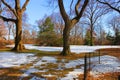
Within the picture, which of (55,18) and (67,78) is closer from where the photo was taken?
(67,78)

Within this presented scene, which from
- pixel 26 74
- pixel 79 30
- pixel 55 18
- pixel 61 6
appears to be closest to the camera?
pixel 26 74

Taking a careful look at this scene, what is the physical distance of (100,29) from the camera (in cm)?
7525

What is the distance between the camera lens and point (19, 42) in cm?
2273

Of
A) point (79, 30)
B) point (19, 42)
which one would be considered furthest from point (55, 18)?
point (19, 42)

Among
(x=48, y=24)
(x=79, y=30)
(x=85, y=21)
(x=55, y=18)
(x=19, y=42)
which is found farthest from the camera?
(x=79, y=30)

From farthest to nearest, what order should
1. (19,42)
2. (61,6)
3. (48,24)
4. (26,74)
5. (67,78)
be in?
1. (48,24)
2. (19,42)
3. (61,6)
4. (26,74)
5. (67,78)

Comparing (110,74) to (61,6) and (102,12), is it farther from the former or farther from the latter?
(102,12)

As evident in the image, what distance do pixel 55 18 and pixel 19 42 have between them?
43856 millimetres

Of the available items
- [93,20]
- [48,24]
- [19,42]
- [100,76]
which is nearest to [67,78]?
[100,76]

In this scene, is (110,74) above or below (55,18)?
below

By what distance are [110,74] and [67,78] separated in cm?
253

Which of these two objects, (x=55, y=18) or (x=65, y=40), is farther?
(x=55, y=18)

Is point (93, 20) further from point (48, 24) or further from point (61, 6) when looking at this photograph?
point (61, 6)

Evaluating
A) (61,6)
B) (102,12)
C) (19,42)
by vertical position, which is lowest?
(19,42)
